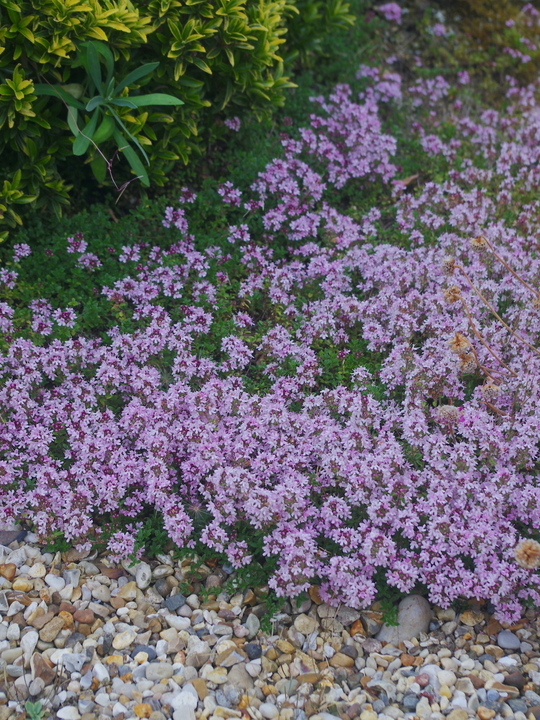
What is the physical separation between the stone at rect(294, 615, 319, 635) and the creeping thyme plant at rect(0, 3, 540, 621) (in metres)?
0.18

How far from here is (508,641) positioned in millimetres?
3275

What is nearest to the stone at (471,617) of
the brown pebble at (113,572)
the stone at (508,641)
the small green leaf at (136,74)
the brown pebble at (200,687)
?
the stone at (508,641)

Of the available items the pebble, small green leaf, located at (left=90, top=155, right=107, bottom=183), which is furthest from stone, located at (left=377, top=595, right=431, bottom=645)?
small green leaf, located at (left=90, top=155, right=107, bottom=183)

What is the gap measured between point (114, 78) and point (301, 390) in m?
2.48

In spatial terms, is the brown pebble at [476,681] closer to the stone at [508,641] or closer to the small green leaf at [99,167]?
the stone at [508,641]

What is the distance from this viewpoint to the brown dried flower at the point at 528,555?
3.02m

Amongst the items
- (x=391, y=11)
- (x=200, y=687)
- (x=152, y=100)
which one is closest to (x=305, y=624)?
(x=200, y=687)

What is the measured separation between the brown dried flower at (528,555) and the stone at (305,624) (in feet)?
3.44

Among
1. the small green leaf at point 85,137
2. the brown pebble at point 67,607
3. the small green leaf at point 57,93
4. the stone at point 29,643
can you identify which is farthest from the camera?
the small green leaf at point 57,93

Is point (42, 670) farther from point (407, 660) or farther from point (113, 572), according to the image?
point (407, 660)

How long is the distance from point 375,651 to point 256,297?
97.7 inches

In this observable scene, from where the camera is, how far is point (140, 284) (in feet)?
15.4

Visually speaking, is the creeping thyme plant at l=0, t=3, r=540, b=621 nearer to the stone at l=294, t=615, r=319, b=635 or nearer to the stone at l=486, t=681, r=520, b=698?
the stone at l=294, t=615, r=319, b=635

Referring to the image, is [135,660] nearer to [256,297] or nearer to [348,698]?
[348,698]
